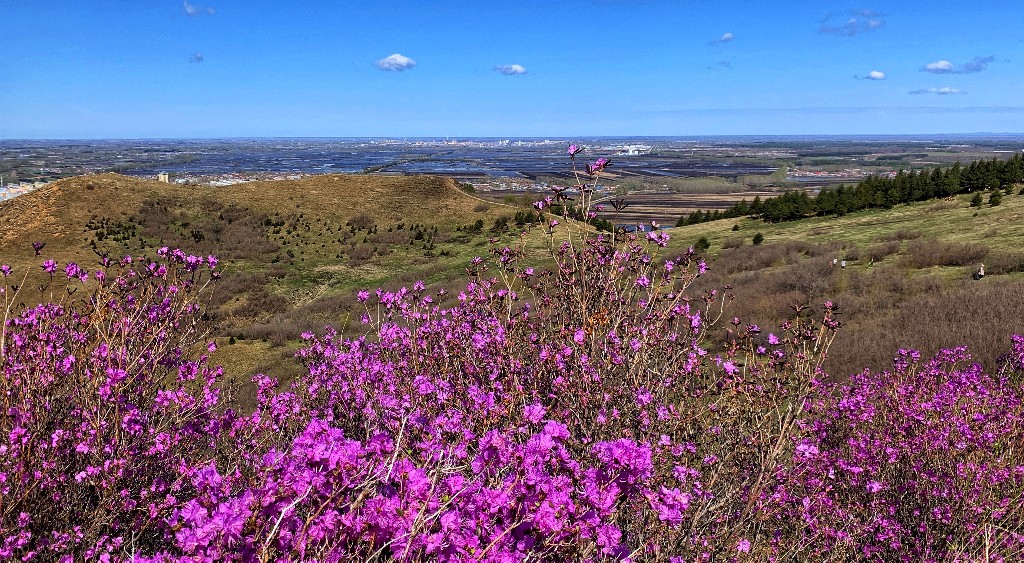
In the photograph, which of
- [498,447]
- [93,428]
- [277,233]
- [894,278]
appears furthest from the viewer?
[277,233]

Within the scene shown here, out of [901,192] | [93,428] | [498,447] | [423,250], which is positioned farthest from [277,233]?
[901,192]

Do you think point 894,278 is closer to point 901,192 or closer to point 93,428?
point 93,428

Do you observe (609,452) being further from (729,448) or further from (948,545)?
(948,545)

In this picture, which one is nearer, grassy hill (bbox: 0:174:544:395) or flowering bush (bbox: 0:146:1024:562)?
flowering bush (bbox: 0:146:1024:562)

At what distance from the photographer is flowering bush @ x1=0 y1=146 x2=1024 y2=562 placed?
78.8 inches

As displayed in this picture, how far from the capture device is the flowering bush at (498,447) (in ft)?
6.57

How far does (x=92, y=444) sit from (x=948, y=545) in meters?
5.97

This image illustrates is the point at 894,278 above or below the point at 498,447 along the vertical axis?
below

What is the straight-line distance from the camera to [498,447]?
2.22 m

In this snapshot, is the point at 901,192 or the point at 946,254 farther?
the point at 901,192

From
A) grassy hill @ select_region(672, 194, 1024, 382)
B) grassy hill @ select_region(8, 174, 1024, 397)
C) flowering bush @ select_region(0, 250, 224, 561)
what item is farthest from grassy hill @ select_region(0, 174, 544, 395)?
flowering bush @ select_region(0, 250, 224, 561)

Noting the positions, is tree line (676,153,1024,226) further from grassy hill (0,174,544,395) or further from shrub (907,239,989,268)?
shrub (907,239,989,268)

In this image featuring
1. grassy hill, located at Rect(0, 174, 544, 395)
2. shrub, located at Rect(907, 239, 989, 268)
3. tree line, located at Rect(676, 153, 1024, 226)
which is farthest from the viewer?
tree line, located at Rect(676, 153, 1024, 226)

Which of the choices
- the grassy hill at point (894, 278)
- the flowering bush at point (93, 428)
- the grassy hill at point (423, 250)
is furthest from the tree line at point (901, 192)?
the flowering bush at point (93, 428)
